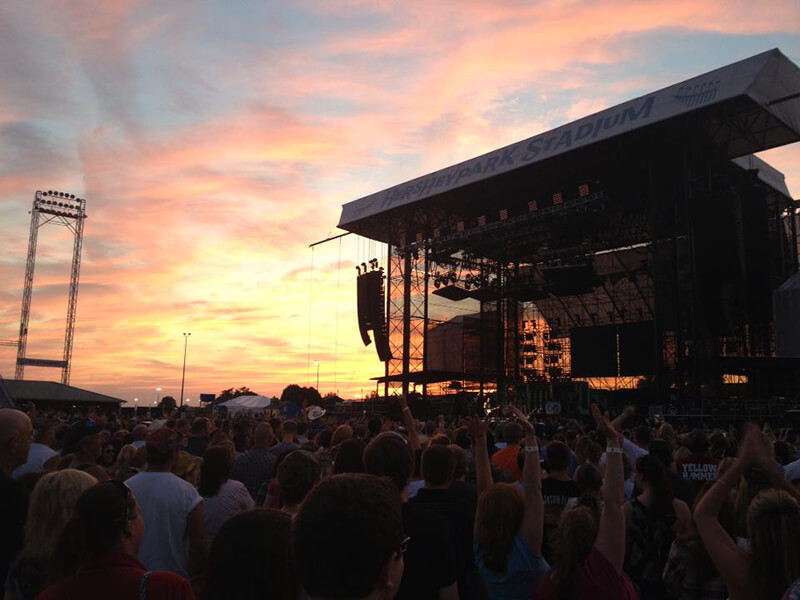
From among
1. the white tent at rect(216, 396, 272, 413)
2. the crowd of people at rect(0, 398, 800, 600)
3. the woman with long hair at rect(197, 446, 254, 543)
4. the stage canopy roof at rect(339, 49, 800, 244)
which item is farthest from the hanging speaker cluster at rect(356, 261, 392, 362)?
the woman with long hair at rect(197, 446, 254, 543)

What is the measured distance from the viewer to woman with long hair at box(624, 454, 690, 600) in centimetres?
411

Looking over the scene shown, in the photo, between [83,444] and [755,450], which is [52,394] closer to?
[83,444]

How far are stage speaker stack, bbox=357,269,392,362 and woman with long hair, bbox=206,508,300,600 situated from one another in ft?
101

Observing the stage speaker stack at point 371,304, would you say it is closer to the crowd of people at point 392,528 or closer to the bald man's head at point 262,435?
the bald man's head at point 262,435

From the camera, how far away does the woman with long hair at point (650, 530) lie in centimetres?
411

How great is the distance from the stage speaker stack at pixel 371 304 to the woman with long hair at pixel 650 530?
28.6 metres

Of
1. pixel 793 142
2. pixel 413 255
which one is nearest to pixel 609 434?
pixel 793 142

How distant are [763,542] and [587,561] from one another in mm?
818

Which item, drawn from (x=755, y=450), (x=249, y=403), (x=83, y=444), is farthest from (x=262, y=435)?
(x=249, y=403)

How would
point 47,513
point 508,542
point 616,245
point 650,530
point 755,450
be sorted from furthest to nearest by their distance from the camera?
point 616,245 → point 650,530 → point 508,542 → point 47,513 → point 755,450

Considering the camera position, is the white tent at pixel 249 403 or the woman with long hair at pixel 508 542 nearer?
the woman with long hair at pixel 508 542

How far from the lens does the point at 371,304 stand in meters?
32.8

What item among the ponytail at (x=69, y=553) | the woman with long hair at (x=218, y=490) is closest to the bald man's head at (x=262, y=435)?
the woman with long hair at (x=218, y=490)

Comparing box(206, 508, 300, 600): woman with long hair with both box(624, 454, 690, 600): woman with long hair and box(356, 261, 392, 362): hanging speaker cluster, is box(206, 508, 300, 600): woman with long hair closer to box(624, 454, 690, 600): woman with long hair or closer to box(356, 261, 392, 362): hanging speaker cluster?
box(624, 454, 690, 600): woman with long hair
